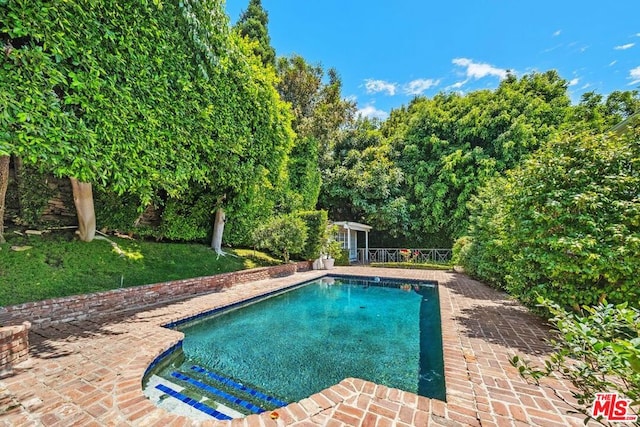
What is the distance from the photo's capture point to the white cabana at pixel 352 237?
18781 millimetres

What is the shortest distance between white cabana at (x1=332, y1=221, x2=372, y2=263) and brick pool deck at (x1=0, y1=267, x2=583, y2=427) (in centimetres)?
1376

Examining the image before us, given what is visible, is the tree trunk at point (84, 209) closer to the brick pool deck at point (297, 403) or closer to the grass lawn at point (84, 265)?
the grass lawn at point (84, 265)

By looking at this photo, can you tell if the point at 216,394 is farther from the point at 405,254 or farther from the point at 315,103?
the point at 315,103

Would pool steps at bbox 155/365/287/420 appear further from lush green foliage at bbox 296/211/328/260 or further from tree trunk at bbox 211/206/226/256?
lush green foliage at bbox 296/211/328/260

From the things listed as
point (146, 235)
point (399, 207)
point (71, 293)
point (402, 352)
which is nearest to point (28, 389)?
point (71, 293)

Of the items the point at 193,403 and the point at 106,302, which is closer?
the point at 193,403

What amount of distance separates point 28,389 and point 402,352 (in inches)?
207

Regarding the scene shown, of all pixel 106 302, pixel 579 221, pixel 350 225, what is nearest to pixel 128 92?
pixel 106 302

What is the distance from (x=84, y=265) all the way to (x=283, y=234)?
6.97 meters

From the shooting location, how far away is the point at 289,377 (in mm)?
4125

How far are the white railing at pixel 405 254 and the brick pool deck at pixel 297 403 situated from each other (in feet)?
44.9

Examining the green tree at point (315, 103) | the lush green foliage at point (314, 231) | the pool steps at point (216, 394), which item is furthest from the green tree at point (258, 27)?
the pool steps at point (216, 394)

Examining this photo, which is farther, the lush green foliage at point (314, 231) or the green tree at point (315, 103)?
the green tree at point (315, 103)

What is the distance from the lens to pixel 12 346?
136 inches
